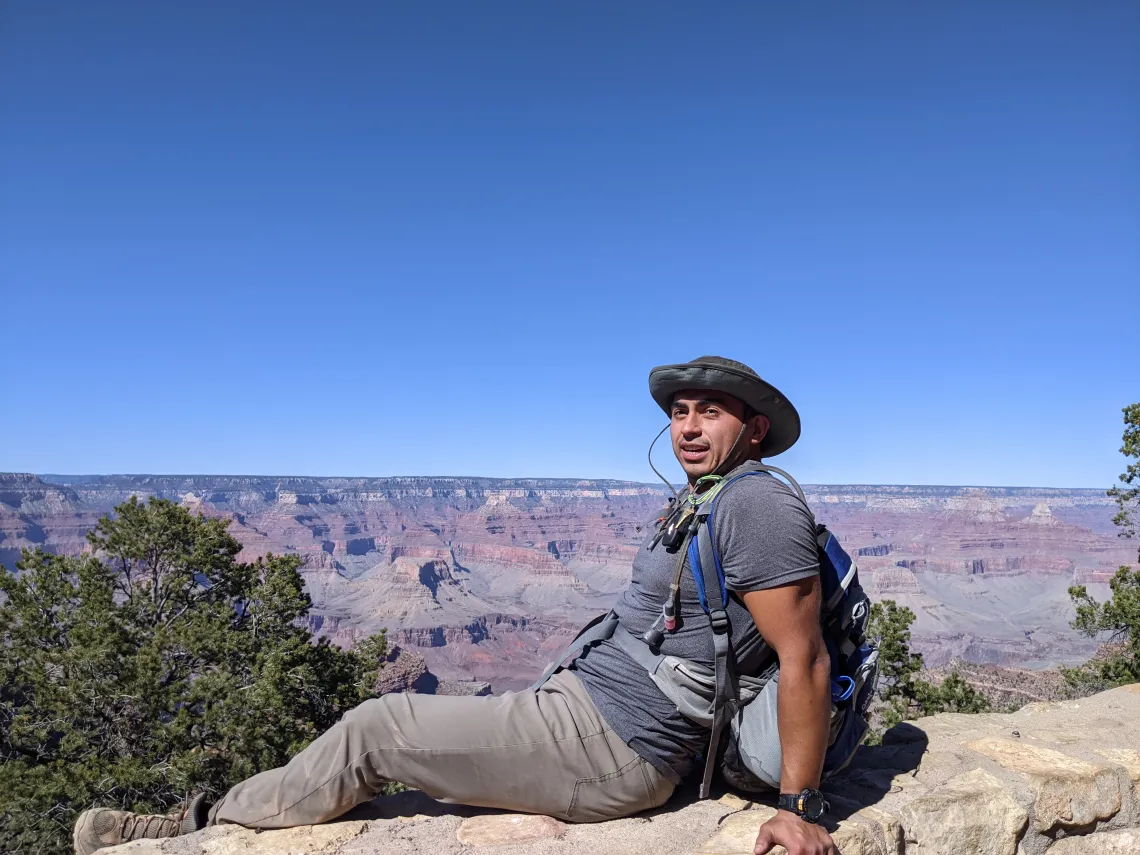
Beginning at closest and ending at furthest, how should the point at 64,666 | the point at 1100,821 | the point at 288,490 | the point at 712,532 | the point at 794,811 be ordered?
1. the point at 794,811
2. the point at 712,532
3. the point at 1100,821
4. the point at 64,666
5. the point at 288,490

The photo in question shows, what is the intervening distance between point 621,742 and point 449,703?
572 millimetres

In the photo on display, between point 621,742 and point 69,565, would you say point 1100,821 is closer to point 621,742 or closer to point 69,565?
point 621,742

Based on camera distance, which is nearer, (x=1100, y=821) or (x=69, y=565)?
(x=1100, y=821)

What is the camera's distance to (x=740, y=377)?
2.55 meters

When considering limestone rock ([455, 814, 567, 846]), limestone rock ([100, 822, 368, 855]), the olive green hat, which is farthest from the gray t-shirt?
limestone rock ([100, 822, 368, 855])

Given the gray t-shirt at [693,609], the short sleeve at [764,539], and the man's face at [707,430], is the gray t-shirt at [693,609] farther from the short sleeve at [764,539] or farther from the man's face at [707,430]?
the man's face at [707,430]

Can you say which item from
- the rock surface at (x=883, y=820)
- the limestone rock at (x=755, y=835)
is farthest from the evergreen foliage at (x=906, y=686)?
the limestone rock at (x=755, y=835)

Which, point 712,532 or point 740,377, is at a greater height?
point 740,377

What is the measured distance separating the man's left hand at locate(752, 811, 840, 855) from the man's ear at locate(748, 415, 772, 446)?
1.18 meters

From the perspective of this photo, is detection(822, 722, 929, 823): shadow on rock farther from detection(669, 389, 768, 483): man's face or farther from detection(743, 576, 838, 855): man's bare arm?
detection(669, 389, 768, 483): man's face

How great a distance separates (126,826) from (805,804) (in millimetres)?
2215

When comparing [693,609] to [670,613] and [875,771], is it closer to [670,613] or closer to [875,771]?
[670,613]

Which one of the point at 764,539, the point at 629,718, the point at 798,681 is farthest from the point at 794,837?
the point at 764,539

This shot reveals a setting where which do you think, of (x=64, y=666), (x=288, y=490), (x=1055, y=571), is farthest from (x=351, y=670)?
(x=288, y=490)
